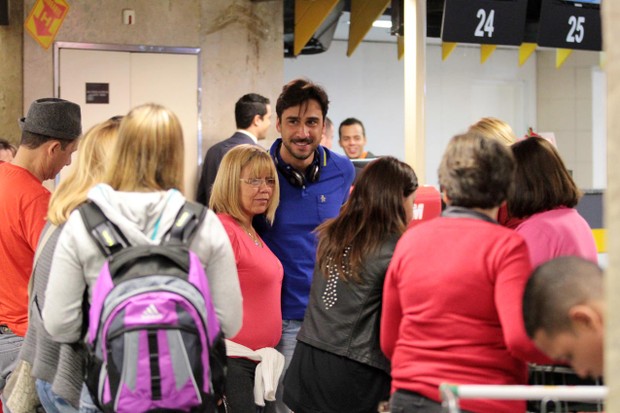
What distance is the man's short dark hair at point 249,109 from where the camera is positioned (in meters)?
6.87

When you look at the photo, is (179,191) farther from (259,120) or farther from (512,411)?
(259,120)

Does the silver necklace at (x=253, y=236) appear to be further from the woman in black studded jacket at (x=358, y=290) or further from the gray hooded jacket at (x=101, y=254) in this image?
the gray hooded jacket at (x=101, y=254)

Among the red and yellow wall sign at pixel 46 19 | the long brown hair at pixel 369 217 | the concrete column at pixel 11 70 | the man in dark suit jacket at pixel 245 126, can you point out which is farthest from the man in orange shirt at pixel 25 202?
the concrete column at pixel 11 70

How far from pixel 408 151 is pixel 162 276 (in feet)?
12.6

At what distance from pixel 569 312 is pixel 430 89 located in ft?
41.7

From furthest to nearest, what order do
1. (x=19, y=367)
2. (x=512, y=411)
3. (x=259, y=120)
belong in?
1. (x=259, y=120)
2. (x=19, y=367)
3. (x=512, y=411)

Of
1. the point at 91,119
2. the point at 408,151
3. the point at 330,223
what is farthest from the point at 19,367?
the point at 91,119

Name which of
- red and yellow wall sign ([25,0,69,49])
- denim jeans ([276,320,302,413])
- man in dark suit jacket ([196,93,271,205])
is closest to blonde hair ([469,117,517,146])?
denim jeans ([276,320,302,413])

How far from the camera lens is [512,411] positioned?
7.82ft

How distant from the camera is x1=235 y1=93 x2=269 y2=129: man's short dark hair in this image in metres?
6.87

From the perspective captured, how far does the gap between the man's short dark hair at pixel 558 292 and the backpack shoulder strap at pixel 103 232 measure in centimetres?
109

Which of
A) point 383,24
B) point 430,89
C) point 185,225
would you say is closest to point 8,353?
point 185,225

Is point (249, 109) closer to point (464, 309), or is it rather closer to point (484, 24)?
point (484, 24)

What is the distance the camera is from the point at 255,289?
3578mm
